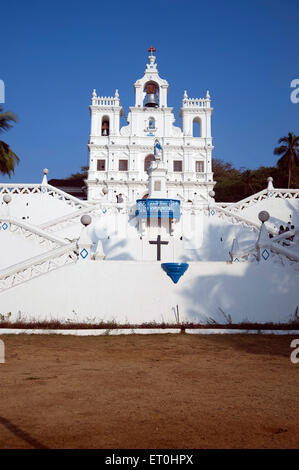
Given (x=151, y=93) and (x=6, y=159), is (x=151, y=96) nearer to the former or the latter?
(x=151, y=93)

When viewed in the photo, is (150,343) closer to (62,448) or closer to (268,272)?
(268,272)

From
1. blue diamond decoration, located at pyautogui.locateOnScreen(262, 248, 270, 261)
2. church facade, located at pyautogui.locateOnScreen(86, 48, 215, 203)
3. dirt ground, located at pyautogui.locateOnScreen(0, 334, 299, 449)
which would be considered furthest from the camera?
church facade, located at pyautogui.locateOnScreen(86, 48, 215, 203)

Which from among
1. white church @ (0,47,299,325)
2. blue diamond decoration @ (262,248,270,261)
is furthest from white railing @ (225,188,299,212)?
blue diamond decoration @ (262,248,270,261)

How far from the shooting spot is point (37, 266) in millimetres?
12453

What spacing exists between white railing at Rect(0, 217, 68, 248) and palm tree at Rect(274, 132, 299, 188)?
126 feet

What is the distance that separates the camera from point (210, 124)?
149 feet

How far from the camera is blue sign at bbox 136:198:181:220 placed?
21.8 metres

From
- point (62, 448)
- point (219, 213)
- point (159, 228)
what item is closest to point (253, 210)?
point (219, 213)

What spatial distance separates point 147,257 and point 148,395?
13.9 metres

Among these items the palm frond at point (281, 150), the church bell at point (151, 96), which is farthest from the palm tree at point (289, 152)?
the church bell at point (151, 96)

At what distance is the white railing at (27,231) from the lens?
16.3m

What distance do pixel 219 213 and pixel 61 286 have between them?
13.0 meters

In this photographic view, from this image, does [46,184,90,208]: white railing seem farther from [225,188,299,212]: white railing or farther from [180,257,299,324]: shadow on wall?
[180,257,299,324]: shadow on wall
